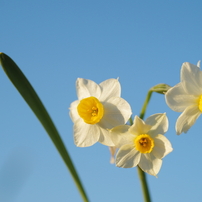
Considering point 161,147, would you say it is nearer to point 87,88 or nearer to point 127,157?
point 127,157

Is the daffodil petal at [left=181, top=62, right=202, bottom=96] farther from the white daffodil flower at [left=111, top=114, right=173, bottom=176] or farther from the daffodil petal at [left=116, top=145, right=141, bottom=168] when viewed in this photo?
the daffodil petal at [left=116, top=145, right=141, bottom=168]

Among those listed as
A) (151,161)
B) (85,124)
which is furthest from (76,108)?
(151,161)

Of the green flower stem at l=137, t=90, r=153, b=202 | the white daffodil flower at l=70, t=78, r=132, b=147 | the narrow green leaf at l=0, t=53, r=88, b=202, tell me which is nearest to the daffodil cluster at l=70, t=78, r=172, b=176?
the white daffodil flower at l=70, t=78, r=132, b=147

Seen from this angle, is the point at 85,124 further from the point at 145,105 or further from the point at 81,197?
the point at 81,197

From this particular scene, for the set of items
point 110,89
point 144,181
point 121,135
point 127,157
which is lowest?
point 144,181

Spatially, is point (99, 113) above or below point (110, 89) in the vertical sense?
below

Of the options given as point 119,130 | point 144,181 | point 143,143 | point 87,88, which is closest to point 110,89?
point 87,88

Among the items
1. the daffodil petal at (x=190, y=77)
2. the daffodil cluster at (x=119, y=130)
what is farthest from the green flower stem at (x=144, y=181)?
the daffodil petal at (x=190, y=77)
